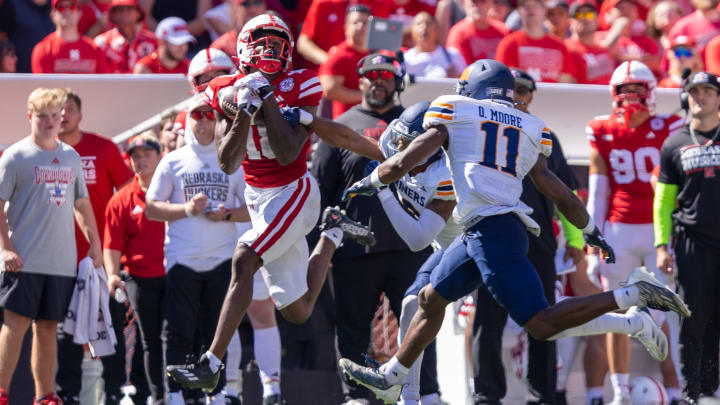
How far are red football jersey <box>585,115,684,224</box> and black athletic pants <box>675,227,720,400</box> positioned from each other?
587 millimetres

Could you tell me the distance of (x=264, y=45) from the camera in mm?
6203

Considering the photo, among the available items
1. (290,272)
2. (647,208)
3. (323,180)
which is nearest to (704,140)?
(647,208)

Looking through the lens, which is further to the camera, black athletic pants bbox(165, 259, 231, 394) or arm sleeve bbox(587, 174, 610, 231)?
arm sleeve bbox(587, 174, 610, 231)

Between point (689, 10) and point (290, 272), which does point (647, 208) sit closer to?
point (290, 272)

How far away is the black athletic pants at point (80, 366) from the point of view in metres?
7.49

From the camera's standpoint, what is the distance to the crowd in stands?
7484 millimetres

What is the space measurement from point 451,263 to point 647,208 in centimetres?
292

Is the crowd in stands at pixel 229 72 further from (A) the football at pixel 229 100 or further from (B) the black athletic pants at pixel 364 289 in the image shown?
(A) the football at pixel 229 100

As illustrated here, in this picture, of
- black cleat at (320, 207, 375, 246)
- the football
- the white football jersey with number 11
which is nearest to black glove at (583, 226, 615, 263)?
the white football jersey with number 11

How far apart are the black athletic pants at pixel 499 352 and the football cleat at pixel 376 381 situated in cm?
133

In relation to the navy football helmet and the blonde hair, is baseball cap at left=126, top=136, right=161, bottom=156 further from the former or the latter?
the navy football helmet

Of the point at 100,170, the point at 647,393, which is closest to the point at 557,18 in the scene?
the point at 647,393

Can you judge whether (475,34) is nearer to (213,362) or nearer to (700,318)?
(700,318)

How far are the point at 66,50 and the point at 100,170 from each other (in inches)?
81.7
